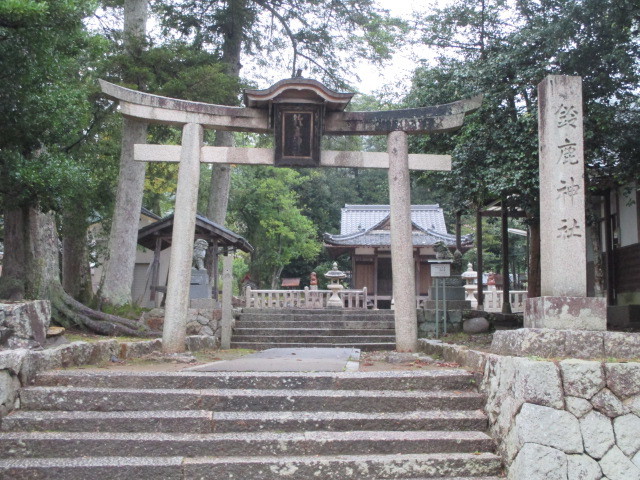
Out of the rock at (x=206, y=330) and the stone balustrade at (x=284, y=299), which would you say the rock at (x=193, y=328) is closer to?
the rock at (x=206, y=330)

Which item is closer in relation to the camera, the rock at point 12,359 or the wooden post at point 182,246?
the rock at point 12,359

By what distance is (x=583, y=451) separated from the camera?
4.59 meters

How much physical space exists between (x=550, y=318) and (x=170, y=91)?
10.6m

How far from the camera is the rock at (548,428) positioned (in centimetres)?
453

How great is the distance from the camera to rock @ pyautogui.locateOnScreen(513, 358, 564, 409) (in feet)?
15.2

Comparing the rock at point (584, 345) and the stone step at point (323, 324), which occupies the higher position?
the rock at point (584, 345)

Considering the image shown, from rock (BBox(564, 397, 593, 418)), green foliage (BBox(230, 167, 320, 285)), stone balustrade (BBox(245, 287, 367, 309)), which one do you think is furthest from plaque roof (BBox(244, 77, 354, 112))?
green foliage (BBox(230, 167, 320, 285))

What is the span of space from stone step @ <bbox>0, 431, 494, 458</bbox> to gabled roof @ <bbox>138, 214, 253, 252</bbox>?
37.2 ft

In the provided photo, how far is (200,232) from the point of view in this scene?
16.6 metres

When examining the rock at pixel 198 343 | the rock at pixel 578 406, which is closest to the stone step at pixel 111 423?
the rock at pixel 578 406

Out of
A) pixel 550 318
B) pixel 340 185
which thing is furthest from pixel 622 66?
pixel 340 185

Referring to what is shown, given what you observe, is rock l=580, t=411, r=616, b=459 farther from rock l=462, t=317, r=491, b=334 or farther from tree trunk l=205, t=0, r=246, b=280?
tree trunk l=205, t=0, r=246, b=280

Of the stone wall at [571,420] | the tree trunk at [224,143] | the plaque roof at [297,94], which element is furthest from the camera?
the tree trunk at [224,143]

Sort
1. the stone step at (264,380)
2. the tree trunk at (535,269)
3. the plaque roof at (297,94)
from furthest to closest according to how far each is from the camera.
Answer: the tree trunk at (535,269) → the plaque roof at (297,94) → the stone step at (264,380)
